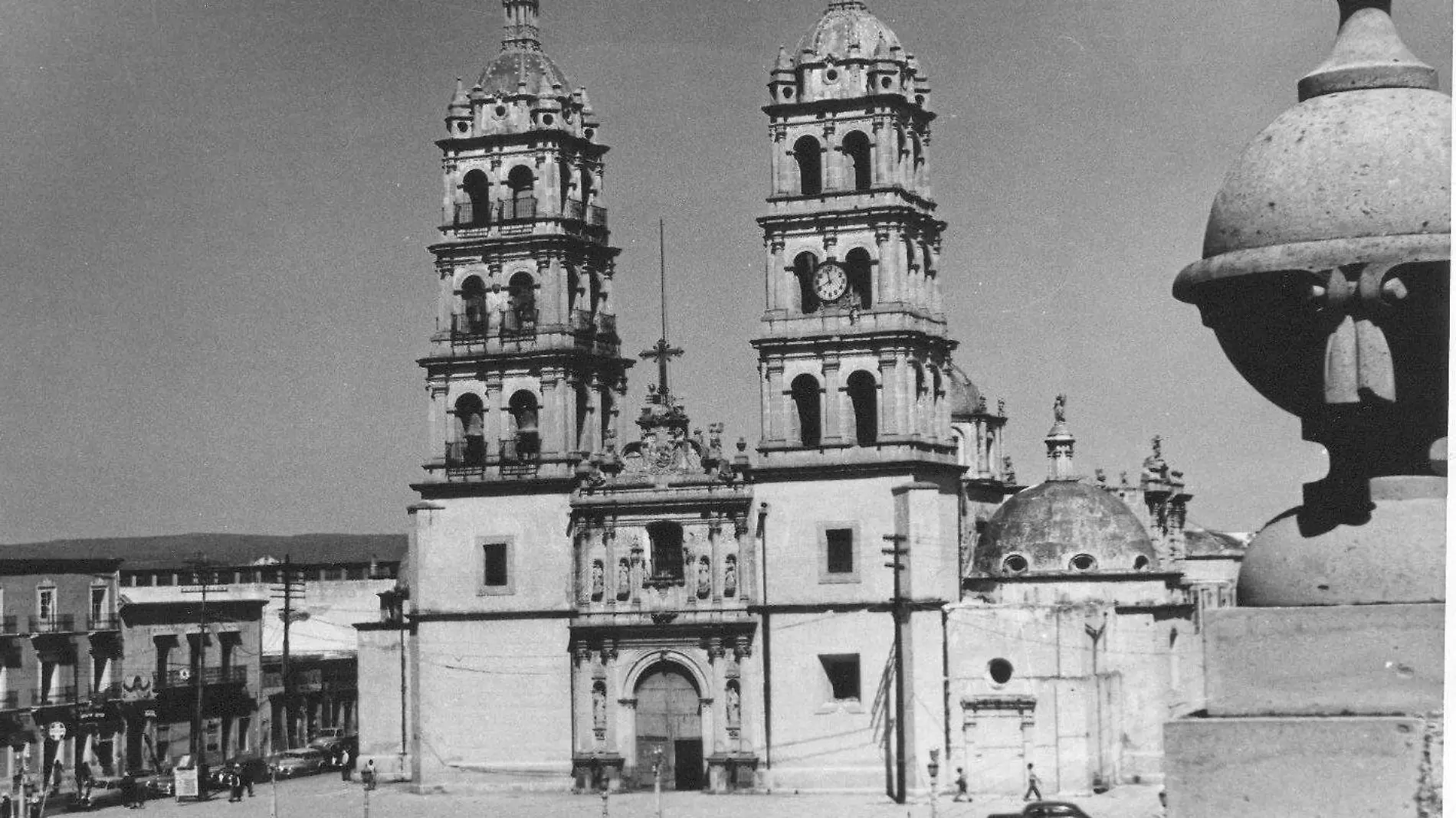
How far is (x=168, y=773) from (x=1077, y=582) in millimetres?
24675

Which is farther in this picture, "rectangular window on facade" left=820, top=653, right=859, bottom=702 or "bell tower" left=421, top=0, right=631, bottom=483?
"bell tower" left=421, top=0, right=631, bottom=483

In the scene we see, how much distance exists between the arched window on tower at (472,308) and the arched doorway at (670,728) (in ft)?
29.9

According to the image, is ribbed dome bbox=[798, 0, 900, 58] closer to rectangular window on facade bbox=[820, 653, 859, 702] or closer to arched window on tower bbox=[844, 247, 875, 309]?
arched window on tower bbox=[844, 247, 875, 309]

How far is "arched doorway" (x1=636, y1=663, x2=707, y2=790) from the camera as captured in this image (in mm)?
49094

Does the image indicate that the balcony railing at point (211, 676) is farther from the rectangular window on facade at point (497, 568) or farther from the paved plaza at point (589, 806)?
the rectangular window on facade at point (497, 568)

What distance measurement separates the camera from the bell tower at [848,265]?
4775 cm

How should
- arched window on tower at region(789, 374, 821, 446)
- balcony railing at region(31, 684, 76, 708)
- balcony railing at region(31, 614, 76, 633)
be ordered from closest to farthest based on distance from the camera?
arched window on tower at region(789, 374, 821, 446)
balcony railing at region(31, 684, 76, 708)
balcony railing at region(31, 614, 76, 633)

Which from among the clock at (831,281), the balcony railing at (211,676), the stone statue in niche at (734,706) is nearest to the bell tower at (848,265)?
the clock at (831,281)

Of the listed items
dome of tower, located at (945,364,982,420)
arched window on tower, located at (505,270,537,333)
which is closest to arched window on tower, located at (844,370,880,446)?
arched window on tower, located at (505,270,537,333)

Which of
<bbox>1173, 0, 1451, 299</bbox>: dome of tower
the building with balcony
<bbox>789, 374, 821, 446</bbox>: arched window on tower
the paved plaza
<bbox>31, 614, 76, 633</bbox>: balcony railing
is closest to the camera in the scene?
<bbox>1173, 0, 1451, 299</bbox>: dome of tower

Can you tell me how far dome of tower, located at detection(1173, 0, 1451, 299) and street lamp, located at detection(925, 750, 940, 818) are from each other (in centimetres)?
3348

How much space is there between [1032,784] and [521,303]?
53.5ft

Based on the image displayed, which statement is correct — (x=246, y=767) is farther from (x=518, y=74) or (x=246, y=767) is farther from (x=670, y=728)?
(x=518, y=74)

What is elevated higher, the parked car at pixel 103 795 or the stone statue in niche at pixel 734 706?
the stone statue in niche at pixel 734 706
